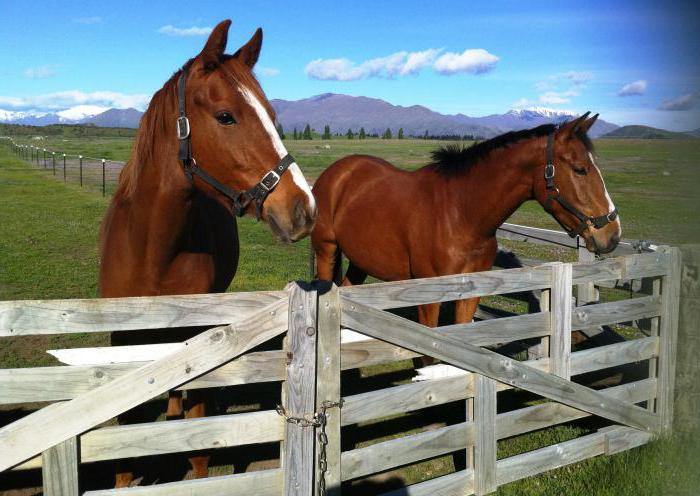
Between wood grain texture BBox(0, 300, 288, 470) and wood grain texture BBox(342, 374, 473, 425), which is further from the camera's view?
wood grain texture BBox(342, 374, 473, 425)

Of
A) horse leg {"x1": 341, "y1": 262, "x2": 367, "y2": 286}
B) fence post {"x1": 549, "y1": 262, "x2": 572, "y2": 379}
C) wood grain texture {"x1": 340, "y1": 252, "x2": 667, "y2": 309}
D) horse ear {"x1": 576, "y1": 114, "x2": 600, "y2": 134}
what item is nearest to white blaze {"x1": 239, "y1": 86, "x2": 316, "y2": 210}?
wood grain texture {"x1": 340, "y1": 252, "x2": 667, "y2": 309}

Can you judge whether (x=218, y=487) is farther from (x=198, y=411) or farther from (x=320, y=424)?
(x=198, y=411)

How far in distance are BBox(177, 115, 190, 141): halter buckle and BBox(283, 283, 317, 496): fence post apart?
98cm

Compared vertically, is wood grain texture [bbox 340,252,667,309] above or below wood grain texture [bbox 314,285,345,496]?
above

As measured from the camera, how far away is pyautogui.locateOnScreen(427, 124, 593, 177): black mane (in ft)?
16.7

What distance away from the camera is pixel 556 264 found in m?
4.14

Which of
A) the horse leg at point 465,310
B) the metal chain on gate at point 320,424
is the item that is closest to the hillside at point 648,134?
the metal chain on gate at point 320,424

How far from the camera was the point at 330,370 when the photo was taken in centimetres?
308

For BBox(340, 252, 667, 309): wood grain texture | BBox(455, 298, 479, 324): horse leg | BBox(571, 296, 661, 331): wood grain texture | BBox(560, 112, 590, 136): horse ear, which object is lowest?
BBox(455, 298, 479, 324): horse leg

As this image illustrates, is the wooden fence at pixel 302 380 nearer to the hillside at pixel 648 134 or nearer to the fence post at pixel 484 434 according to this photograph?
the fence post at pixel 484 434

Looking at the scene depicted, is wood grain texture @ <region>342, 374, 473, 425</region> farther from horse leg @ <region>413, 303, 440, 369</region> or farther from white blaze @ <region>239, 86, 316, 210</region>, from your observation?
horse leg @ <region>413, 303, 440, 369</region>

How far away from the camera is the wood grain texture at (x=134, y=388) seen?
2.50 meters

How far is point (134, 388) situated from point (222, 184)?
1.08m

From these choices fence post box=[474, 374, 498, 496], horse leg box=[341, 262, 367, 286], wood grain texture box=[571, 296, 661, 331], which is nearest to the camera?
fence post box=[474, 374, 498, 496]
